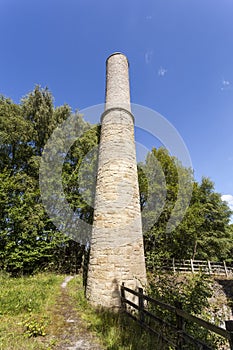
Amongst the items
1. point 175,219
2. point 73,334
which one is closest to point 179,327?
point 73,334

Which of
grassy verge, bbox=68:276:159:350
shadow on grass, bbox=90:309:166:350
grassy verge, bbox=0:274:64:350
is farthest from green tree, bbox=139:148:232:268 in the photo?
grassy verge, bbox=0:274:64:350

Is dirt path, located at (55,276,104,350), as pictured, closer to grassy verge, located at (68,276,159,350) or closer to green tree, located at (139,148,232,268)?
grassy verge, located at (68,276,159,350)

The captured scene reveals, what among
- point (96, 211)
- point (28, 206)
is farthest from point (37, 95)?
point (96, 211)

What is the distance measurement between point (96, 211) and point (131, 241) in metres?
1.51

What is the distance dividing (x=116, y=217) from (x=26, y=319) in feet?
10.8

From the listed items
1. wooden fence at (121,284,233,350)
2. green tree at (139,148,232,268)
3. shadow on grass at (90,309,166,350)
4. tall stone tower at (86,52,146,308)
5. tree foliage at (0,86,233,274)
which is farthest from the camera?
green tree at (139,148,232,268)

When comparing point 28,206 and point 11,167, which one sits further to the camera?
point 11,167

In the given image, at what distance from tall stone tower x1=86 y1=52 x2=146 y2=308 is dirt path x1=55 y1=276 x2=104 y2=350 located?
835mm

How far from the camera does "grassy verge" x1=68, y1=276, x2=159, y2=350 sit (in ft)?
11.4

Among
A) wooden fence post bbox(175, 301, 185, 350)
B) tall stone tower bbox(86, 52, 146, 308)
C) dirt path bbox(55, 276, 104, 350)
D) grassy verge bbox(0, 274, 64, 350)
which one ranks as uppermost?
tall stone tower bbox(86, 52, 146, 308)

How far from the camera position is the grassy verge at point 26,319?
3434 mm

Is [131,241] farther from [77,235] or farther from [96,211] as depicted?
[77,235]

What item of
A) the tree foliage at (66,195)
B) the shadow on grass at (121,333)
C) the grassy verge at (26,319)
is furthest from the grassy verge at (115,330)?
the tree foliage at (66,195)

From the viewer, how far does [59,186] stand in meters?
14.1
